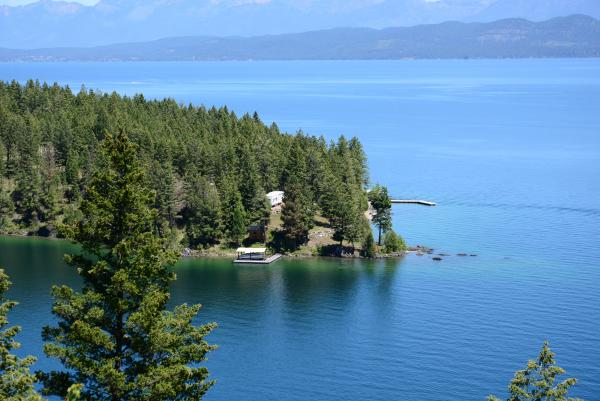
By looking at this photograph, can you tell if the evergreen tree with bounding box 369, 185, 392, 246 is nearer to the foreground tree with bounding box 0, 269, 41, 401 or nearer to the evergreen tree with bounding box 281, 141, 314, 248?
the evergreen tree with bounding box 281, 141, 314, 248

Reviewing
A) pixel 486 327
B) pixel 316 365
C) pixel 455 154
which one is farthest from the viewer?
pixel 455 154

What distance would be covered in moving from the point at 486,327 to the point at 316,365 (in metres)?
17.5

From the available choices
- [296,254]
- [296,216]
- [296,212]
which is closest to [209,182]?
[296,212]

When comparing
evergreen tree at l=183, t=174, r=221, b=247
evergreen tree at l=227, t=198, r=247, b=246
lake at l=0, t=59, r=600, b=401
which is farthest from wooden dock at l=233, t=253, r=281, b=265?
evergreen tree at l=183, t=174, r=221, b=247

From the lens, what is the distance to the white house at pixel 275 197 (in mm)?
108688

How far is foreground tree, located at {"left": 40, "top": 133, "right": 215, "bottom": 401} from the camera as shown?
89.0ft

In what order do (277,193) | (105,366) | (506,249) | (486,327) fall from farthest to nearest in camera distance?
(277,193) < (506,249) < (486,327) < (105,366)

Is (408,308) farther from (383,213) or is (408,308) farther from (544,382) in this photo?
(544,382)

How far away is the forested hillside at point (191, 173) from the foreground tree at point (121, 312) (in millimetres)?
66746

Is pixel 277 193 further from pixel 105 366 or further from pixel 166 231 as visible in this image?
pixel 105 366

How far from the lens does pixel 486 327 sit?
2808 inches

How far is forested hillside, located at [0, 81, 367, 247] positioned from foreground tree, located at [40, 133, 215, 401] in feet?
219

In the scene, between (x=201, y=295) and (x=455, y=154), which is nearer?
(x=201, y=295)

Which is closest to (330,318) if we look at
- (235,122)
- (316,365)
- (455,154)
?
(316,365)
